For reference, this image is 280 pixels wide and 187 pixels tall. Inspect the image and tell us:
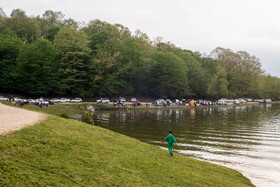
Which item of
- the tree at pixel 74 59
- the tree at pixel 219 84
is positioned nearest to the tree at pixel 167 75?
the tree at pixel 219 84

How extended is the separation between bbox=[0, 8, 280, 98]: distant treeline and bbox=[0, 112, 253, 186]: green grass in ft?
220

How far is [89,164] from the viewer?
1409cm

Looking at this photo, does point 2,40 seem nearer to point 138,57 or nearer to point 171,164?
point 138,57

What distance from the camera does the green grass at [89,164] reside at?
11.3 m

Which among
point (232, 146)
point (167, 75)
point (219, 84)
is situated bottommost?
point (232, 146)

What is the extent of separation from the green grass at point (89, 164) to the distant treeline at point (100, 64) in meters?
67.2

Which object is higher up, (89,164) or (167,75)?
(167,75)

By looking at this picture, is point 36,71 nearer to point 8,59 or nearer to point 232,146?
point 8,59

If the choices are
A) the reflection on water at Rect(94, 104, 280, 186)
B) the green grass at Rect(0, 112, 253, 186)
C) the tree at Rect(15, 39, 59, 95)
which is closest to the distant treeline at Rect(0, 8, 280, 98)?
the tree at Rect(15, 39, 59, 95)

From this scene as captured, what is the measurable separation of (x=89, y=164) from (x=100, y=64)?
258 feet

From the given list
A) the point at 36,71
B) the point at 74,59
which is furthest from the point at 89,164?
the point at 74,59

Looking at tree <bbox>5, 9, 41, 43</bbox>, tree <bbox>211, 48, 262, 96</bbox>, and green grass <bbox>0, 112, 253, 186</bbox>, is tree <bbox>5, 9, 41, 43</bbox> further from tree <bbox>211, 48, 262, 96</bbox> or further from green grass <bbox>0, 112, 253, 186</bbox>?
green grass <bbox>0, 112, 253, 186</bbox>

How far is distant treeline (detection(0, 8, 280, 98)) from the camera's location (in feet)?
268

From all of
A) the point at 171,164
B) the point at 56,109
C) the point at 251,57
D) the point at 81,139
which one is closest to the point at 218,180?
the point at 171,164
